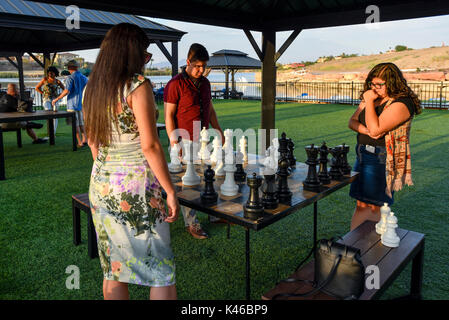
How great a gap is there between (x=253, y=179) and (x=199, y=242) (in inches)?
64.8

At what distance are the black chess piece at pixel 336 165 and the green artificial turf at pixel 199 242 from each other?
899mm

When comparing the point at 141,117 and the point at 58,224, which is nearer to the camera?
the point at 141,117

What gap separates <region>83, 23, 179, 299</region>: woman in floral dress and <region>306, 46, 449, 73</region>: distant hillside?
50.6 meters

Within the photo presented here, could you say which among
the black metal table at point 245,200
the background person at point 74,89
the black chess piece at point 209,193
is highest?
the background person at point 74,89

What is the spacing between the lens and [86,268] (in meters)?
2.91

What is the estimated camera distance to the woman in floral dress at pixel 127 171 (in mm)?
1659

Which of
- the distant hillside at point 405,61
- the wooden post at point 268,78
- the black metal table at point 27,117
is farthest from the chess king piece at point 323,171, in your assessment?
the distant hillside at point 405,61

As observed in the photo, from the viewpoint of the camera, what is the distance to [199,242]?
340cm

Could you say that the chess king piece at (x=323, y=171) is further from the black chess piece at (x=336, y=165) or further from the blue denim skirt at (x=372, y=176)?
the blue denim skirt at (x=372, y=176)

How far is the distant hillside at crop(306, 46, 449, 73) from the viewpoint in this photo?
1912 inches


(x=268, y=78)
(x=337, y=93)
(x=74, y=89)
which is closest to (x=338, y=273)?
(x=268, y=78)
